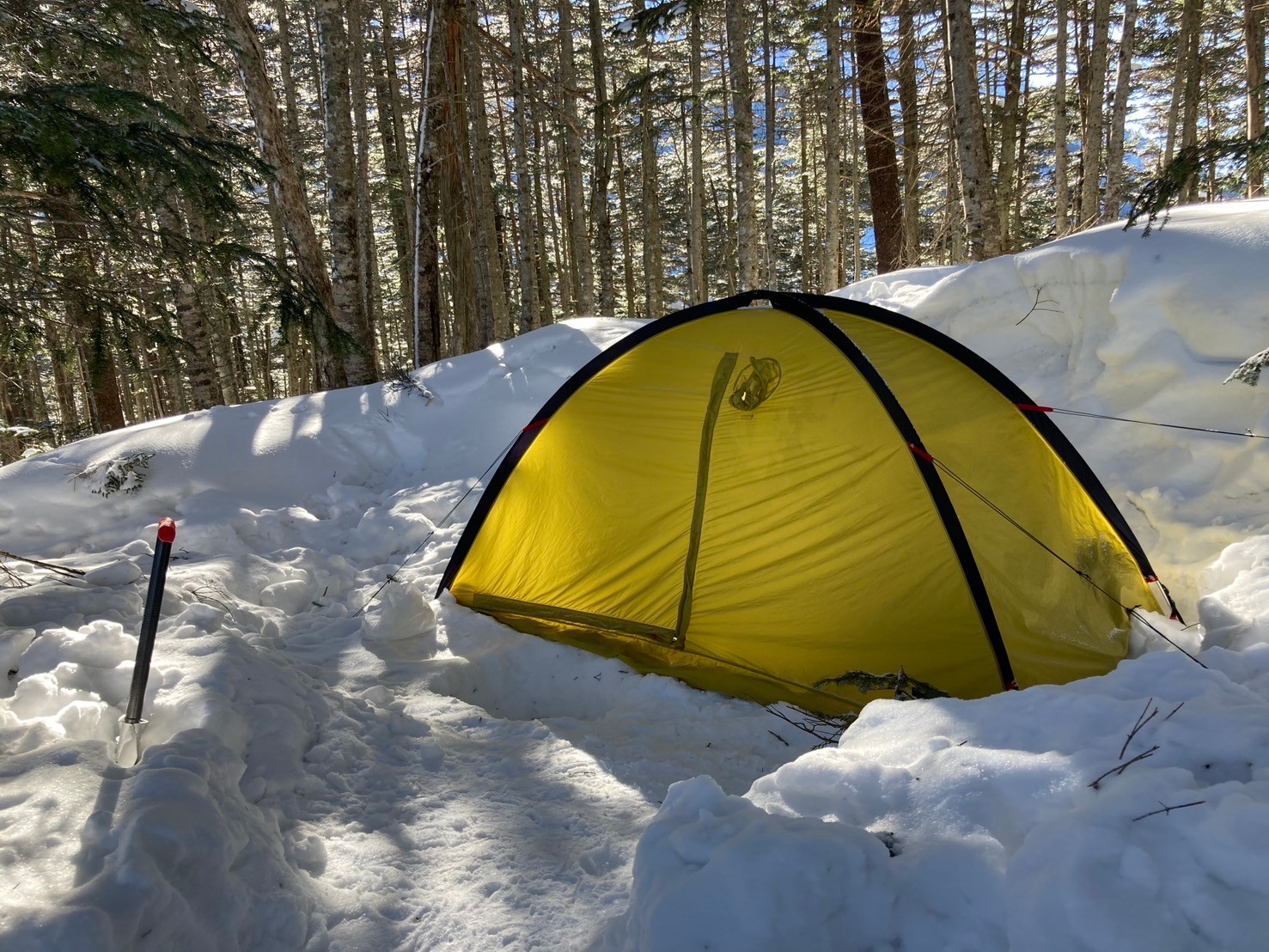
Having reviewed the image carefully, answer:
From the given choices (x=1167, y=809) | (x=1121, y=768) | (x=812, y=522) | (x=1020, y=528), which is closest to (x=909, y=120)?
(x=1020, y=528)

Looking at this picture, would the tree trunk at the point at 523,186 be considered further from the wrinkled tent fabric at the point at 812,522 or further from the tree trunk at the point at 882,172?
the wrinkled tent fabric at the point at 812,522

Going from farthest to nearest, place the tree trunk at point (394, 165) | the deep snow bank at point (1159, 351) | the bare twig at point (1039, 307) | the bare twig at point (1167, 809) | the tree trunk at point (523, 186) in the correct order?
the tree trunk at point (394, 165), the tree trunk at point (523, 186), the bare twig at point (1039, 307), the deep snow bank at point (1159, 351), the bare twig at point (1167, 809)

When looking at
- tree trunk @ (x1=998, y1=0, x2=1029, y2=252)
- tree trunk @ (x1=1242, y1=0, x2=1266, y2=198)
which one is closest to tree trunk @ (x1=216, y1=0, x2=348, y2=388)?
tree trunk @ (x1=998, y1=0, x2=1029, y2=252)

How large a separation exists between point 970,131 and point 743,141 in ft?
11.4

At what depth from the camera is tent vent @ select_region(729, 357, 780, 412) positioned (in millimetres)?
3988

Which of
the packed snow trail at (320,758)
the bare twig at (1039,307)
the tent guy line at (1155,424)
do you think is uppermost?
the bare twig at (1039,307)

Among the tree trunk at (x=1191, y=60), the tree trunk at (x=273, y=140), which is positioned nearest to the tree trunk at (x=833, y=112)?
the tree trunk at (x=1191, y=60)

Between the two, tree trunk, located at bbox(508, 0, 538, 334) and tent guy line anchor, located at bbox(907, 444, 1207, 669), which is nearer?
tent guy line anchor, located at bbox(907, 444, 1207, 669)

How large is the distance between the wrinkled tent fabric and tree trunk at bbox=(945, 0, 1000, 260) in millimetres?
4567

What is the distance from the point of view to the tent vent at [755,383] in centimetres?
399

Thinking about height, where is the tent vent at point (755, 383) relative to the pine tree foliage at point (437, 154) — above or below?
below

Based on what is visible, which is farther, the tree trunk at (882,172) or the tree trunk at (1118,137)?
the tree trunk at (1118,137)

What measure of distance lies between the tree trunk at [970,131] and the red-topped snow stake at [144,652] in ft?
26.4

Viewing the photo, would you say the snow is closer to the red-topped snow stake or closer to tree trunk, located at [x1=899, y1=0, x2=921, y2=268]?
the red-topped snow stake
